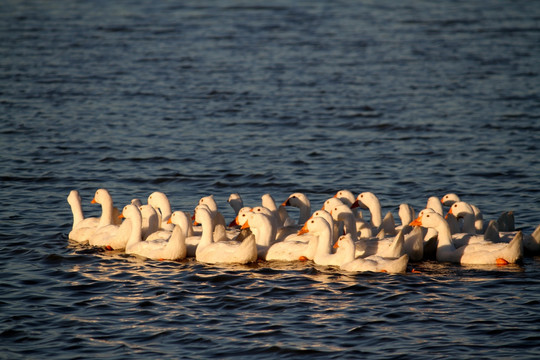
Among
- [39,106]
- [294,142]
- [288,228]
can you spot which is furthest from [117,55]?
[288,228]

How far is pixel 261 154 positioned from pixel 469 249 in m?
8.76

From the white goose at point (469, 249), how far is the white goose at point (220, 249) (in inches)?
113

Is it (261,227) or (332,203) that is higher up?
(332,203)

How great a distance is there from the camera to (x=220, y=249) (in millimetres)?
13914

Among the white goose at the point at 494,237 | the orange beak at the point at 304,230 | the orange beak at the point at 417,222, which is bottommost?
the white goose at the point at 494,237

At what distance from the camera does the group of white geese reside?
1348 cm

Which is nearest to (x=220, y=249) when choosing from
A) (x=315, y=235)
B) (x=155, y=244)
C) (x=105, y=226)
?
(x=155, y=244)

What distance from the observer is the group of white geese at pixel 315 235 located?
13484 mm

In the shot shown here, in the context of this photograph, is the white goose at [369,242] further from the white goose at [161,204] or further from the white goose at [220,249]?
the white goose at [161,204]

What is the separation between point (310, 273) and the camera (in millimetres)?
13352

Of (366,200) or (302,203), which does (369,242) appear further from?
(302,203)

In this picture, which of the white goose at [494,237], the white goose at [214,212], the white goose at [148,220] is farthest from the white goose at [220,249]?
the white goose at [494,237]

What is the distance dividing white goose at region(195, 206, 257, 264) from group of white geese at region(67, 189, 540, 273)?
0.02 meters

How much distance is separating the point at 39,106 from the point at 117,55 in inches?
355
